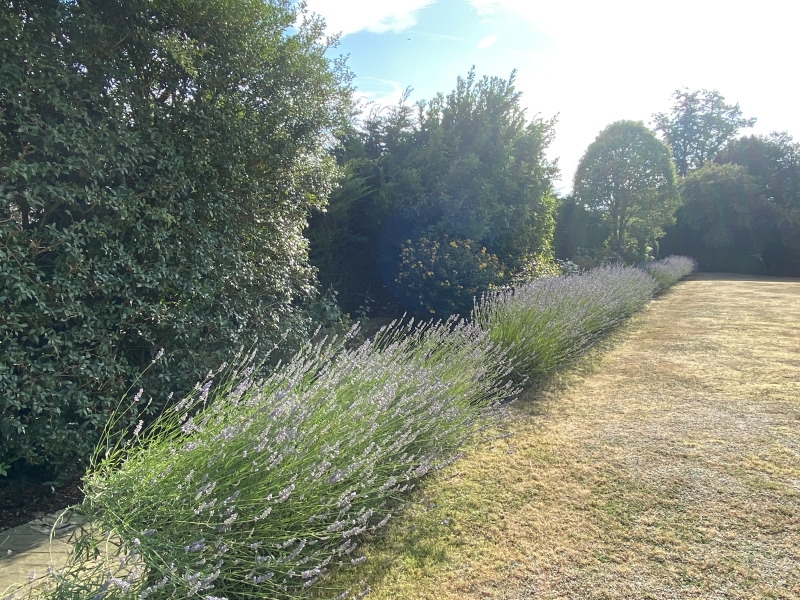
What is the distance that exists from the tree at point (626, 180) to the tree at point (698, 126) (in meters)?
27.9

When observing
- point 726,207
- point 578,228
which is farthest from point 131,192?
point 726,207

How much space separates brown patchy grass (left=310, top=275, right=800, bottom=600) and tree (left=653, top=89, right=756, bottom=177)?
44346 millimetres

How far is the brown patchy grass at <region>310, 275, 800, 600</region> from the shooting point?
6.87ft

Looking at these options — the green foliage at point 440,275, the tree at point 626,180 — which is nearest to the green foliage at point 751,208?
the tree at point 626,180

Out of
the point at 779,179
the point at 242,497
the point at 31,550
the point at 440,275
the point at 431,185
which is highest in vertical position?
the point at 779,179

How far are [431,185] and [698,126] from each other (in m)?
44.6

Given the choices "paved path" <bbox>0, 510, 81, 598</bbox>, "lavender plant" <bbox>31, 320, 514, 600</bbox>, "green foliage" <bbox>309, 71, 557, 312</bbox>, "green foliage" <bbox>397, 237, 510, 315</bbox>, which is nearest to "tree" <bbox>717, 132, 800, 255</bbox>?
"green foliage" <bbox>309, 71, 557, 312</bbox>

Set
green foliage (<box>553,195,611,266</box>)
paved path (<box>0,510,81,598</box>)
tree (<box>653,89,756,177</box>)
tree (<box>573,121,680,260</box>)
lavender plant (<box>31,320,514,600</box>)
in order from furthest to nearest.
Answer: tree (<box>653,89,756,177</box>) → green foliage (<box>553,195,611,266</box>) → tree (<box>573,121,680,260</box>) → paved path (<box>0,510,81,598</box>) → lavender plant (<box>31,320,514,600</box>)

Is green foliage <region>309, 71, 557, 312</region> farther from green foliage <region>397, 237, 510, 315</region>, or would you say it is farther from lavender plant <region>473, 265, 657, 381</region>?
lavender plant <region>473, 265, 657, 381</region>

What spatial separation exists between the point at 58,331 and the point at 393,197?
5.18 metres

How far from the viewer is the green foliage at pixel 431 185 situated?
23.4 ft

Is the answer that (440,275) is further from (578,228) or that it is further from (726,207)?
(726,207)

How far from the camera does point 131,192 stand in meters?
2.91

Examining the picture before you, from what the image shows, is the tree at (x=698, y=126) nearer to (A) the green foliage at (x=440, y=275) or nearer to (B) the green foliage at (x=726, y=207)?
(B) the green foliage at (x=726, y=207)
